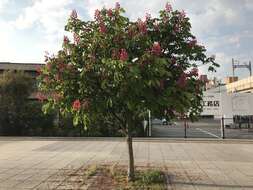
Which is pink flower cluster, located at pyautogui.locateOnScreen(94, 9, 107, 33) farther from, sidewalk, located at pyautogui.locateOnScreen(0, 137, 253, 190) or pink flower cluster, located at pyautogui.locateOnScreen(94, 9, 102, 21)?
sidewalk, located at pyautogui.locateOnScreen(0, 137, 253, 190)

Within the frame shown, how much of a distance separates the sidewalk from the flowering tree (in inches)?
68.4

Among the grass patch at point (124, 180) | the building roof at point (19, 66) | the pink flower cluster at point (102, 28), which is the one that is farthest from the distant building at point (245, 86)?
the pink flower cluster at point (102, 28)

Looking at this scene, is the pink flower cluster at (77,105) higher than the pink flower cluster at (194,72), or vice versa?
the pink flower cluster at (194,72)

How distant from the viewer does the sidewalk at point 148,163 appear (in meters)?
10.4

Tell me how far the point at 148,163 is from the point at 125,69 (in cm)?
575

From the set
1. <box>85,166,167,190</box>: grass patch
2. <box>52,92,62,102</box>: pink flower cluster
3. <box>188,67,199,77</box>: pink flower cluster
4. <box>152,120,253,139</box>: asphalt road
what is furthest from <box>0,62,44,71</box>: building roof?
<box>188,67,199,77</box>: pink flower cluster

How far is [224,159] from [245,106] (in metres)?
15.4

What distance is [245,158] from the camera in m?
15.6

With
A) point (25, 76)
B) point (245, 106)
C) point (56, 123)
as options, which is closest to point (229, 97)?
point (245, 106)

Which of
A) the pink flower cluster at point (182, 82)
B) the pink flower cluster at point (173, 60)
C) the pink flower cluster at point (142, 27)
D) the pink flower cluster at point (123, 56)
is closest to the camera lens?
the pink flower cluster at point (123, 56)

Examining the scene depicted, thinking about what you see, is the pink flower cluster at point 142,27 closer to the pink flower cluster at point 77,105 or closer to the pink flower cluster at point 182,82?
the pink flower cluster at point 182,82

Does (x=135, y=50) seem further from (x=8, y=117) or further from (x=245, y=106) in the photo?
(x=245, y=106)

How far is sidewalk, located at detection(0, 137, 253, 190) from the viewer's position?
411 inches

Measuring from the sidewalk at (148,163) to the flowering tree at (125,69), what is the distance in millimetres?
1738
